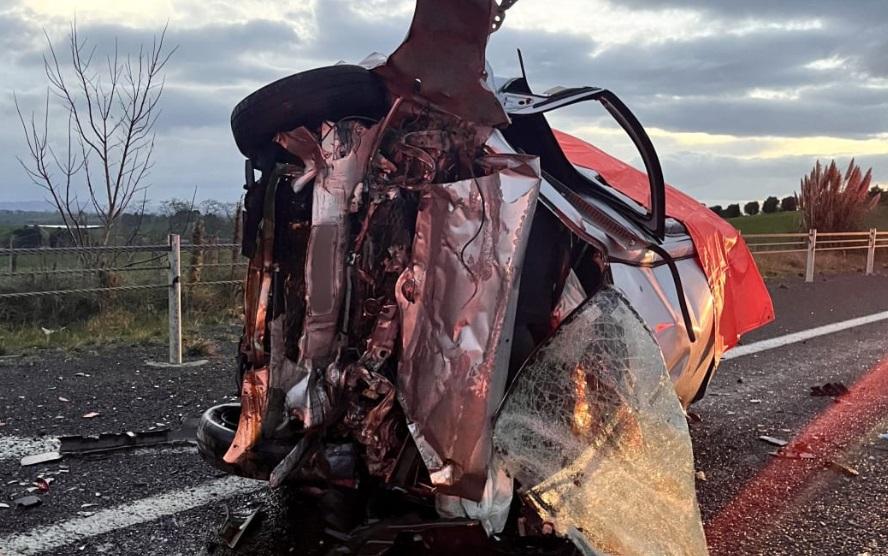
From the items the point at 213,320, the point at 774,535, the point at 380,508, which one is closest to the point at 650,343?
the point at 380,508

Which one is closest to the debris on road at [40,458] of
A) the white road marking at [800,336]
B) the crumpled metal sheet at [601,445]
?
the crumpled metal sheet at [601,445]

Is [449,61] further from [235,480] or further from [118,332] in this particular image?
[118,332]

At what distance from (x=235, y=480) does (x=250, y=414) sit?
1.13 meters

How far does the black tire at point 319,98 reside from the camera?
2184 mm

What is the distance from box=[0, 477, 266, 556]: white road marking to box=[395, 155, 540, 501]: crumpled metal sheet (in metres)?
1.44

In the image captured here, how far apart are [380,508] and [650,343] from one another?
99 centimetres

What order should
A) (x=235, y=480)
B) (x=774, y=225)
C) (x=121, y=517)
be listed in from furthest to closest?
(x=774, y=225) < (x=235, y=480) < (x=121, y=517)

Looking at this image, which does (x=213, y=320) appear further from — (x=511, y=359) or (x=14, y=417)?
(x=511, y=359)

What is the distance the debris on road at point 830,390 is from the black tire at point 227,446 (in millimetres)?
4205

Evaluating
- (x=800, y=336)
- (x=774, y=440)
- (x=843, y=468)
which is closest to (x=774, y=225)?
(x=800, y=336)

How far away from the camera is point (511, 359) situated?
7.38 feet

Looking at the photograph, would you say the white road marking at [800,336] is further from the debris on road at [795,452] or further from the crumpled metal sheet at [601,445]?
the crumpled metal sheet at [601,445]

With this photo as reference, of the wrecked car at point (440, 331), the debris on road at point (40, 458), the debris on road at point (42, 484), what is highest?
the wrecked car at point (440, 331)

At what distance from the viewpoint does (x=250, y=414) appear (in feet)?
7.79
